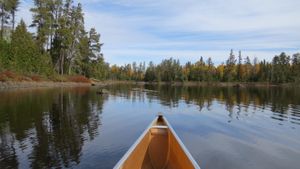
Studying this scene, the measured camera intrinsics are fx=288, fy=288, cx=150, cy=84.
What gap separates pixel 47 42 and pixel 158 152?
6987 cm

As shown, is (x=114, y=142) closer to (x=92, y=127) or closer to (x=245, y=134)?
(x=92, y=127)

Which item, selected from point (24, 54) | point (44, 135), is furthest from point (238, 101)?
point (24, 54)

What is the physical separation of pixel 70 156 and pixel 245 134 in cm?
1240

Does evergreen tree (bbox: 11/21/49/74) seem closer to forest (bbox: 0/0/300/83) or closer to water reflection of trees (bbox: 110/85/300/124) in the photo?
forest (bbox: 0/0/300/83)

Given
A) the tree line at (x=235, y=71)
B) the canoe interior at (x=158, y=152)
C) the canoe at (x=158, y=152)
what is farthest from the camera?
the tree line at (x=235, y=71)

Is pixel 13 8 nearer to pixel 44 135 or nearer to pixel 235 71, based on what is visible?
pixel 44 135

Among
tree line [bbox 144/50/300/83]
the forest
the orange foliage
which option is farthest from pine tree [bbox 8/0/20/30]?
tree line [bbox 144/50/300/83]

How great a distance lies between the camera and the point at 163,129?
1278 centimetres

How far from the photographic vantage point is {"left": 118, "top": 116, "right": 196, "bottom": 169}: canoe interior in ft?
30.2

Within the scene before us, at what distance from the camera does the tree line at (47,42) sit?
60287 mm

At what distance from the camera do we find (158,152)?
11.5m

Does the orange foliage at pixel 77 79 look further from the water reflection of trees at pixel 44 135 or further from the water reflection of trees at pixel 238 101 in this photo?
the water reflection of trees at pixel 44 135

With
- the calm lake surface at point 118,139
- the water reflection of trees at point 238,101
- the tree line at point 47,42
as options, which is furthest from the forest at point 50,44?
the calm lake surface at point 118,139

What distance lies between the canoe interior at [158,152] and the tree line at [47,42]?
49.7 m
